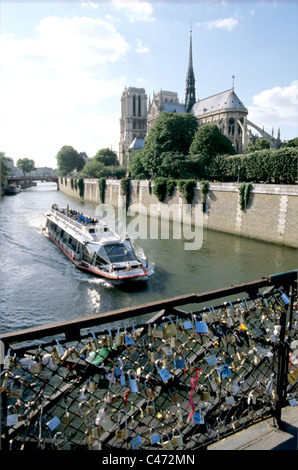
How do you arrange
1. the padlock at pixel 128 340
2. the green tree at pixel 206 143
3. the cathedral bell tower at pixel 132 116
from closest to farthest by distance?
the padlock at pixel 128 340 < the green tree at pixel 206 143 < the cathedral bell tower at pixel 132 116

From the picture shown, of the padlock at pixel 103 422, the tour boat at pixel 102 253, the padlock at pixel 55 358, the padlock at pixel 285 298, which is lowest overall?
the tour boat at pixel 102 253

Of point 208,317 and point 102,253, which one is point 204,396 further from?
point 102,253

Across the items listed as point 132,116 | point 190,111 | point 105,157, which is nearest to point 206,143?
point 105,157

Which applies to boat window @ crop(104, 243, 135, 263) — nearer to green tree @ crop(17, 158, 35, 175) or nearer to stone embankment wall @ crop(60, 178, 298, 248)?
stone embankment wall @ crop(60, 178, 298, 248)

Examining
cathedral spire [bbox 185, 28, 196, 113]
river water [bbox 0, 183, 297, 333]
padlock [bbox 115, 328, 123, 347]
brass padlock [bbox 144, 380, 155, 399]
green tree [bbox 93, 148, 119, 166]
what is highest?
cathedral spire [bbox 185, 28, 196, 113]

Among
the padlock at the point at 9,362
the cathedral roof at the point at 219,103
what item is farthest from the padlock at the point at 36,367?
the cathedral roof at the point at 219,103

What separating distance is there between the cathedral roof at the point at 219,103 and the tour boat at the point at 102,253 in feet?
176

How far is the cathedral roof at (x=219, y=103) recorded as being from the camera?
64.4m

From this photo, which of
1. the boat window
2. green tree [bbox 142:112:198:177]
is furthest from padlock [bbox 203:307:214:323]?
green tree [bbox 142:112:198:177]

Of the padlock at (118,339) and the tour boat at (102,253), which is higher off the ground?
the padlock at (118,339)

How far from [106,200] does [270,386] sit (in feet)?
153

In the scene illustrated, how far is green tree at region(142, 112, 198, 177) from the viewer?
1601 inches

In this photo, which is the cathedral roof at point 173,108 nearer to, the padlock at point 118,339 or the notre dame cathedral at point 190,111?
the notre dame cathedral at point 190,111

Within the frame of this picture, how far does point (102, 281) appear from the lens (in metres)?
15.1
